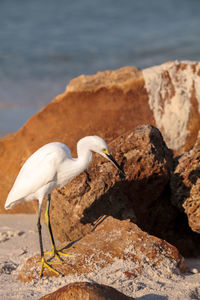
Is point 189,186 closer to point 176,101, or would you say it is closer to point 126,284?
point 126,284

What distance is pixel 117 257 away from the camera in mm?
3945

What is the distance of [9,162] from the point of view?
24.4 ft

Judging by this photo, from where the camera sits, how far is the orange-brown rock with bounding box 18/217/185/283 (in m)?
3.80

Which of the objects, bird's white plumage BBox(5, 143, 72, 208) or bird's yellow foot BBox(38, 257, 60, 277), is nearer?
bird's yellow foot BBox(38, 257, 60, 277)

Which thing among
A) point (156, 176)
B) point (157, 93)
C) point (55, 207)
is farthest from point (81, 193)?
point (157, 93)

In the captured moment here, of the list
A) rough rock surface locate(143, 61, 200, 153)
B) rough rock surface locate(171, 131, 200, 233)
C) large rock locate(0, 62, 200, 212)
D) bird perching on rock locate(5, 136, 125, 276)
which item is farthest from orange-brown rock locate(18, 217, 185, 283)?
rough rock surface locate(143, 61, 200, 153)

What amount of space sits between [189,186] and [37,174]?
1.99 m

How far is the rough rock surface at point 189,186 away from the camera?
4.79 meters

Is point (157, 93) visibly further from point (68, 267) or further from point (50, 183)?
point (68, 267)

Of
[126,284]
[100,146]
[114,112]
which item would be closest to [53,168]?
[100,146]

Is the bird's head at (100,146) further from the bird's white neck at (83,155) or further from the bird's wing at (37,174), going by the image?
the bird's wing at (37,174)

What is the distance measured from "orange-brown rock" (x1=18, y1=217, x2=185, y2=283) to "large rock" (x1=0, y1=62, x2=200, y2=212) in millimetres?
3193

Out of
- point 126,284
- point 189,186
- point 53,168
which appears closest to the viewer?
point 126,284

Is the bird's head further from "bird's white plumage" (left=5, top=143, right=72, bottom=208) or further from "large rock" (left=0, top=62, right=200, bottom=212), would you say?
"large rock" (left=0, top=62, right=200, bottom=212)
